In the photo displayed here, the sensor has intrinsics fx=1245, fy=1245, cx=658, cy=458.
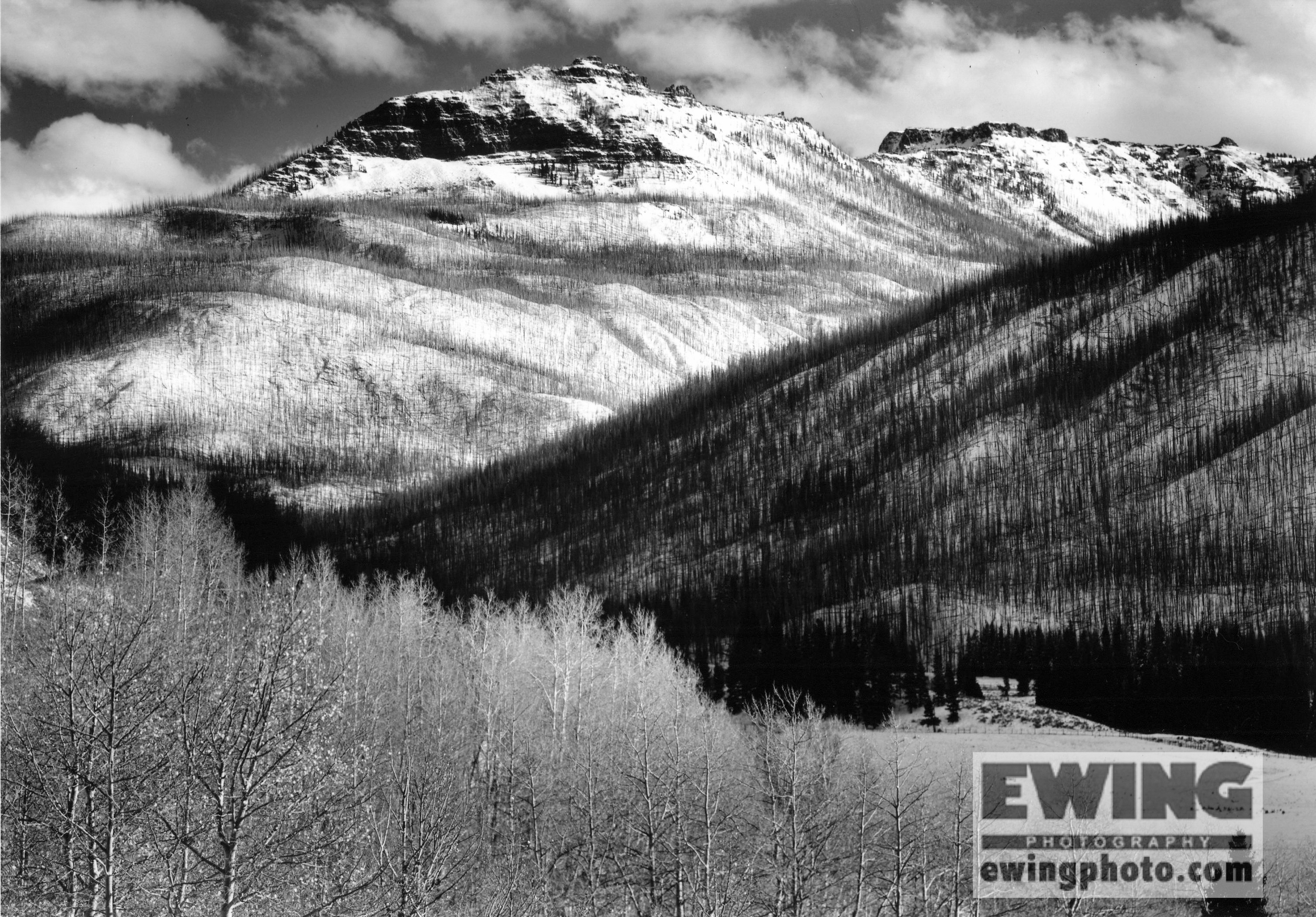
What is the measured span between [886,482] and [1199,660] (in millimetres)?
61181

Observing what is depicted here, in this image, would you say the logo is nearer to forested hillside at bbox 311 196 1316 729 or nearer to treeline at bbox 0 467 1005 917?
treeline at bbox 0 467 1005 917

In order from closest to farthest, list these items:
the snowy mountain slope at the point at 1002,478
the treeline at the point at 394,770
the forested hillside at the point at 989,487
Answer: the treeline at the point at 394,770, the forested hillside at the point at 989,487, the snowy mountain slope at the point at 1002,478

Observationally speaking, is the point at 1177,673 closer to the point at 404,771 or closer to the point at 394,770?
the point at 404,771

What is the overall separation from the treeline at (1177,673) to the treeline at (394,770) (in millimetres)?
22147

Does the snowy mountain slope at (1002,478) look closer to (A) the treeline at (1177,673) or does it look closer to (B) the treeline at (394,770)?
(A) the treeline at (1177,673)

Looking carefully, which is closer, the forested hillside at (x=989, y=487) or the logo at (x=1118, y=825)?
the logo at (x=1118, y=825)

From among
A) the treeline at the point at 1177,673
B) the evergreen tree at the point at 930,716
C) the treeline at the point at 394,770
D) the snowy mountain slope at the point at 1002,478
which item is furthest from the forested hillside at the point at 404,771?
the snowy mountain slope at the point at 1002,478

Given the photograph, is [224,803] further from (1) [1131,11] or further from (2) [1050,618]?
(1) [1131,11]

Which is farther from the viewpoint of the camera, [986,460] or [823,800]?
[986,460]

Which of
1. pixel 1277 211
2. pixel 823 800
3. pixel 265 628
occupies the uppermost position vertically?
pixel 1277 211

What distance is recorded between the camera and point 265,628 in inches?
1623

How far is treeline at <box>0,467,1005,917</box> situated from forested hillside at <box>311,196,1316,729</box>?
3706 centimetres

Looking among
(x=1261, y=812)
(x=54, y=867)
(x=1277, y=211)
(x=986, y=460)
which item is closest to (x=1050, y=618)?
(x=986, y=460)

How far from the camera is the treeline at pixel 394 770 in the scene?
105 feet
